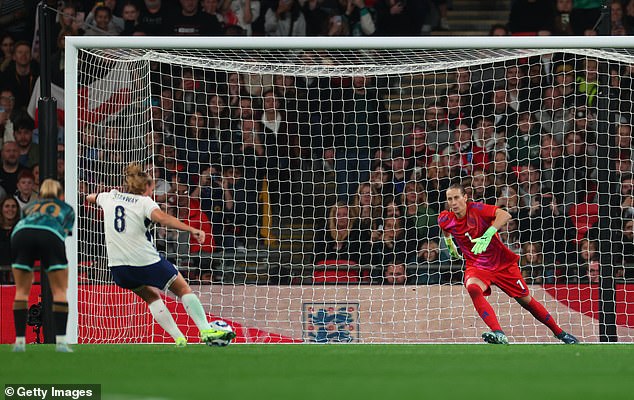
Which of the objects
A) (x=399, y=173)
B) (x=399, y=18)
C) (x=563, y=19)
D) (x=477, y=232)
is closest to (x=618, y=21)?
(x=563, y=19)

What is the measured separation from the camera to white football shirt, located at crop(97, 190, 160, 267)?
34.2 ft

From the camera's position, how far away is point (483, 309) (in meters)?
11.3

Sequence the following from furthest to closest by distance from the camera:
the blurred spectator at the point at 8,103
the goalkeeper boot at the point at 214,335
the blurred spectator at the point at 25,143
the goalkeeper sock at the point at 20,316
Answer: the blurred spectator at the point at 8,103 < the blurred spectator at the point at 25,143 < the goalkeeper boot at the point at 214,335 < the goalkeeper sock at the point at 20,316

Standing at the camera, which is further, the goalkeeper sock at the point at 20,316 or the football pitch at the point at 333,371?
the goalkeeper sock at the point at 20,316

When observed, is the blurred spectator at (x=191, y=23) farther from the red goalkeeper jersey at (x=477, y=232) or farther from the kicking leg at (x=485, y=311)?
the kicking leg at (x=485, y=311)

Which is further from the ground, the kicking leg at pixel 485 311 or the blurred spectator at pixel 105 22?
the blurred spectator at pixel 105 22

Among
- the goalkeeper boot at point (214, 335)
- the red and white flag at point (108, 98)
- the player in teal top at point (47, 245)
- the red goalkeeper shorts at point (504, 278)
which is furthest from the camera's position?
the red and white flag at point (108, 98)

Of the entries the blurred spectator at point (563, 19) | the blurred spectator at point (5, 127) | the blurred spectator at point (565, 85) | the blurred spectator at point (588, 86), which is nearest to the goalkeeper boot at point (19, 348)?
the blurred spectator at point (5, 127)

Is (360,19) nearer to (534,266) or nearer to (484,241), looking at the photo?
A: (534,266)

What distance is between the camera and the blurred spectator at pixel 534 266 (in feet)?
43.0

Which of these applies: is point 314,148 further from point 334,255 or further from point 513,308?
point 513,308

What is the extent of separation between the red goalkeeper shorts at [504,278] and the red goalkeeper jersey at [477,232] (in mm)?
54

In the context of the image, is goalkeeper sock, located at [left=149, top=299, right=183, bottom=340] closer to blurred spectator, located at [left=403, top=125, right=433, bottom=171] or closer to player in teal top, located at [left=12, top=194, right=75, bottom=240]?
player in teal top, located at [left=12, top=194, right=75, bottom=240]

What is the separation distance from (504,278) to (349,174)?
292 cm
